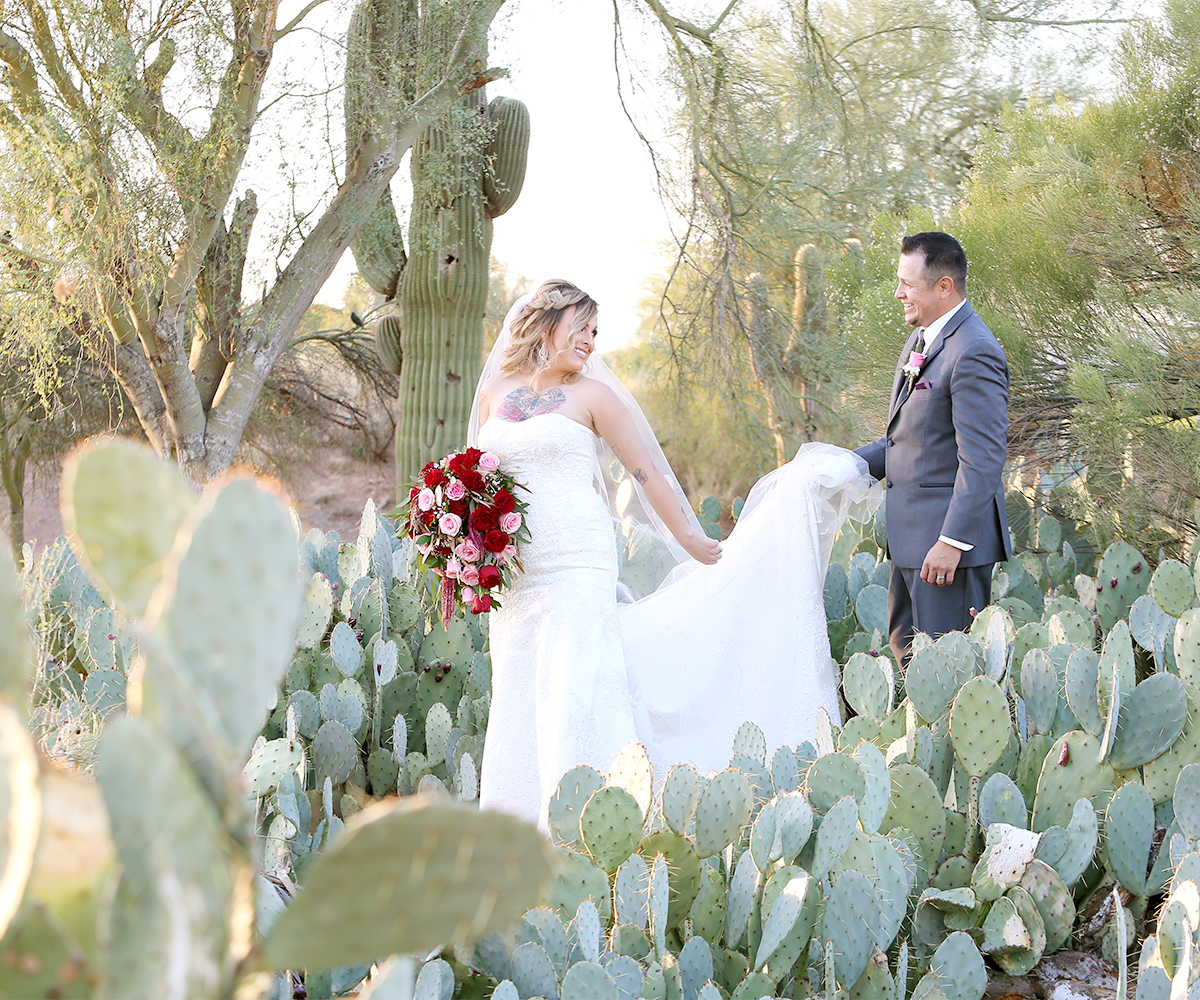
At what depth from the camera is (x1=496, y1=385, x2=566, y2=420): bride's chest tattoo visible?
376cm

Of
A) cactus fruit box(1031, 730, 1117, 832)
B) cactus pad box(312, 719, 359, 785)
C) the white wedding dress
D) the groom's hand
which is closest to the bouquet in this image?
the white wedding dress

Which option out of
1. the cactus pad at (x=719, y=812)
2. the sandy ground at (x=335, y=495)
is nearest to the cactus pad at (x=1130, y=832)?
the cactus pad at (x=719, y=812)

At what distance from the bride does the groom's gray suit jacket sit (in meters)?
0.37

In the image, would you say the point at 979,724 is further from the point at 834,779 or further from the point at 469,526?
the point at 469,526

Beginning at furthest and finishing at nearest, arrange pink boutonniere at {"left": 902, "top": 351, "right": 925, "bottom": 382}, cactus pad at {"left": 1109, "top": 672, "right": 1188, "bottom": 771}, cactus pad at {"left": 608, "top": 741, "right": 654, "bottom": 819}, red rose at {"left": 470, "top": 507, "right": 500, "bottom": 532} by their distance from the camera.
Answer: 1. pink boutonniere at {"left": 902, "top": 351, "right": 925, "bottom": 382}
2. red rose at {"left": 470, "top": 507, "right": 500, "bottom": 532}
3. cactus pad at {"left": 1109, "top": 672, "right": 1188, "bottom": 771}
4. cactus pad at {"left": 608, "top": 741, "right": 654, "bottom": 819}

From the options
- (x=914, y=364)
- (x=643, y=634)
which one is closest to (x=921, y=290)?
(x=914, y=364)

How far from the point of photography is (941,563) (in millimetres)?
3781

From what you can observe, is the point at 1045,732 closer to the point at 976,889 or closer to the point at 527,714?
the point at 976,889

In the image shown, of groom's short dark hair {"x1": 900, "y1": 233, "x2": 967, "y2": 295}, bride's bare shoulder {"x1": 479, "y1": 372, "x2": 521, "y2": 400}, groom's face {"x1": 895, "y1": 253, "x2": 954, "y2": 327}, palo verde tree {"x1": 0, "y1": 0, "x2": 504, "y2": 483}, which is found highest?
palo verde tree {"x1": 0, "y1": 0, "x2": 504, "y2": 483}

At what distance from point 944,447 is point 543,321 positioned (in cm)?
164

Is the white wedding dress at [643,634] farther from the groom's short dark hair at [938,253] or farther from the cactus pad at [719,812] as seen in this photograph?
the cactus pad at [719,812]

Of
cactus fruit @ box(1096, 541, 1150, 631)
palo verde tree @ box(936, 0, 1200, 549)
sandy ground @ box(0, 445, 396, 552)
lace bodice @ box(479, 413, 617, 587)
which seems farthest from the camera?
sandy ground @ box(0, 445, 396, 552)

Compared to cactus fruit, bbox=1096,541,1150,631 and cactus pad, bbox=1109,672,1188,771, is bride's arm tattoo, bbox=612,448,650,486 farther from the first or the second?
cactus fruit, bbox=1096,541,1150,631

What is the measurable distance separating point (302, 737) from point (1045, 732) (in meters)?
2.66
